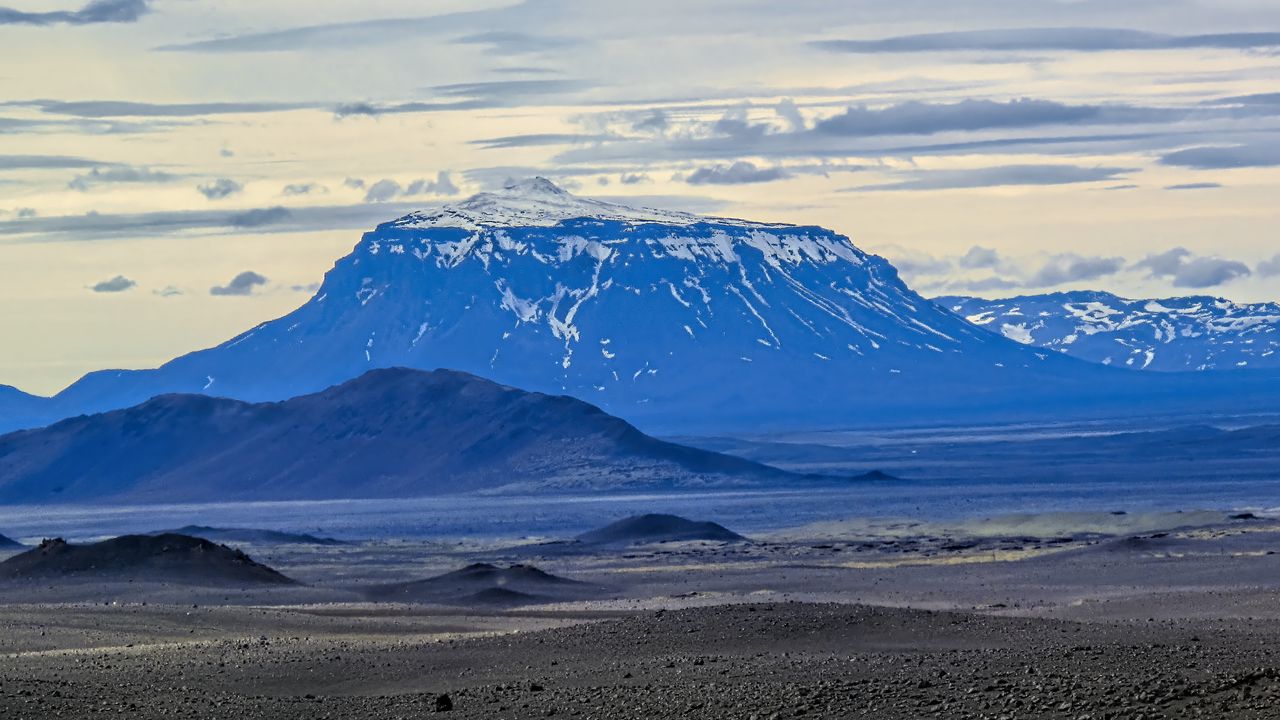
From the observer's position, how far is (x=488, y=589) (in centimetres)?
6328

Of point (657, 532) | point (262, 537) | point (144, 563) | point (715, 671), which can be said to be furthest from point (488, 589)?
point (262, 537)

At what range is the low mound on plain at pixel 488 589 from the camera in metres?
62.0

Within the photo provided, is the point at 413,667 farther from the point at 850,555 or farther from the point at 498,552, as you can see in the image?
the point at 498,552

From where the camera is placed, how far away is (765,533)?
111m

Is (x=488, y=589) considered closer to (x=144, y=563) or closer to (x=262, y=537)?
(x=144, y=563)

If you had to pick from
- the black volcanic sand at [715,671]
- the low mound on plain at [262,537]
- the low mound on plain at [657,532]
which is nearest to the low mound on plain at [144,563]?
the black volcanic sand at [715,671]

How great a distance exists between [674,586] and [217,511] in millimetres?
130095

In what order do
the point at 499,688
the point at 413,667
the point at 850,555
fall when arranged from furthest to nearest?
the point at 850,555, the point at 413,667, the point at 499,688

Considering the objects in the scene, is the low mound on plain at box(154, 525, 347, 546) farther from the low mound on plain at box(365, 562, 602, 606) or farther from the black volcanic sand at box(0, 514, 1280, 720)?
the black volcanic sand at box(0, 514, 1280, 720)

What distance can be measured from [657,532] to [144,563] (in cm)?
3684

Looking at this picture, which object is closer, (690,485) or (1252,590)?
(1252,590)

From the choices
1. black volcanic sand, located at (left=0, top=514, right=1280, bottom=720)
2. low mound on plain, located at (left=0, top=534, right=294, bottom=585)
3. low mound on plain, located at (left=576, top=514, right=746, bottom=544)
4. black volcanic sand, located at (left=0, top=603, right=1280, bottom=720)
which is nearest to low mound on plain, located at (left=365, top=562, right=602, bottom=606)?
black volcanic sand, located at (left=0, top=514, right=1280, bottom=720)

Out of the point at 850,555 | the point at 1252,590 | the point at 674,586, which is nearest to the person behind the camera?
the point at 1252,590

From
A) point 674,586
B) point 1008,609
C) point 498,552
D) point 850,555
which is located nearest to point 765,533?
point 498,552
